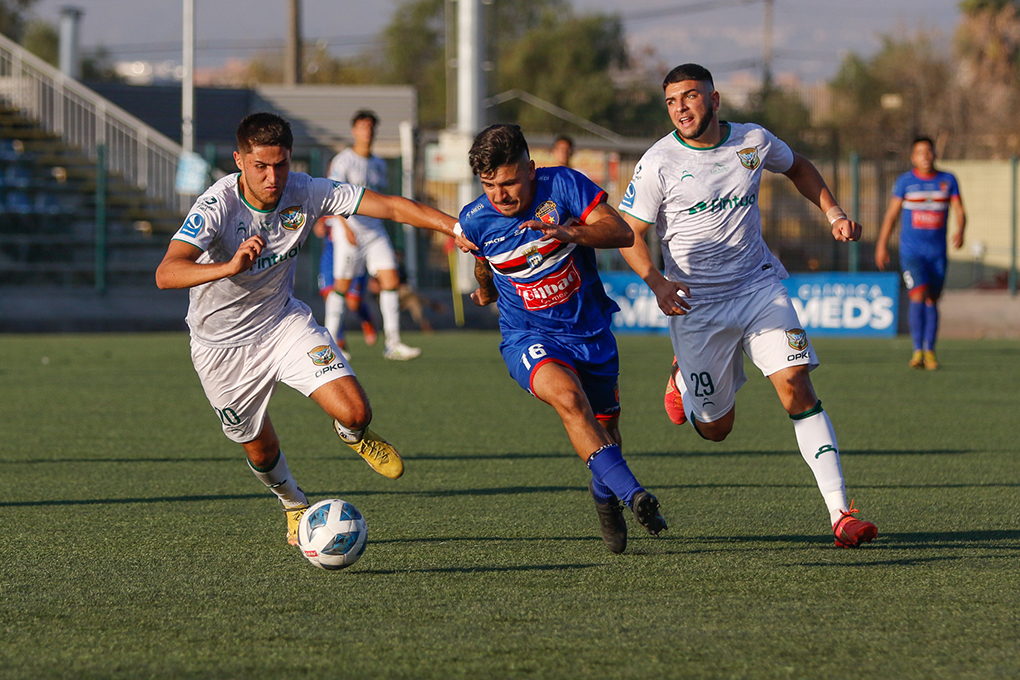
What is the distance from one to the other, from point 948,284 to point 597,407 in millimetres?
22892

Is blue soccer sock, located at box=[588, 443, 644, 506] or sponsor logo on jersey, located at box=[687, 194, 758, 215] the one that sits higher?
sponsor logo on jersey, located at box=[687, 194, 758, 215]

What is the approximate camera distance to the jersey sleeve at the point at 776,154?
20.5ft

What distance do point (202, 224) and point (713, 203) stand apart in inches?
93.8

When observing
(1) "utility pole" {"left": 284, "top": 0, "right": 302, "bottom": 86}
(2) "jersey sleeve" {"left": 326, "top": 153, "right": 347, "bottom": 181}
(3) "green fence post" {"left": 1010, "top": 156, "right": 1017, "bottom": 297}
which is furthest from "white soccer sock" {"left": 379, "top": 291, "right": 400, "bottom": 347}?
(1) "utility pole" {"left": 284, "top": 0, "right": 302, "bottom": 86}

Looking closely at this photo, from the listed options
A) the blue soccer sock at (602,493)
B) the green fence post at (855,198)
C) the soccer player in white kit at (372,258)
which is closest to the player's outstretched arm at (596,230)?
the blue soccer sock at (602,493)

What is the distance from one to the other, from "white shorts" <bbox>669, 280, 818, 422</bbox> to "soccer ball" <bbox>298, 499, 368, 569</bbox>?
197 cm

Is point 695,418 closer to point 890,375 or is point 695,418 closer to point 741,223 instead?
point 741,223

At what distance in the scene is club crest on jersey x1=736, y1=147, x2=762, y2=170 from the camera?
6172 millimetres

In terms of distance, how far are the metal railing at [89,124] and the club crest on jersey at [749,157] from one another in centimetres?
1924

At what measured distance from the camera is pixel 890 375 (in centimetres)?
1320

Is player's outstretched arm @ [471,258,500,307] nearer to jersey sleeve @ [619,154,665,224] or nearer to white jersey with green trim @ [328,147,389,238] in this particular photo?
jersey sleeve @ [619,154,665,224]

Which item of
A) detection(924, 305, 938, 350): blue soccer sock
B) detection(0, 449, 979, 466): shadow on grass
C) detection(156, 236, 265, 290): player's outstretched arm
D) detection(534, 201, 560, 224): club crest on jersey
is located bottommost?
detection(0, 449, 979, 466): shadow on grass

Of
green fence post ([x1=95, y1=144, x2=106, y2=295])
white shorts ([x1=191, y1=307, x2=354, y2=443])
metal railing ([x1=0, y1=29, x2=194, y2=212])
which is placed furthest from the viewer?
metal railing ([x1=0, y1=29, x2=194, y2=212])

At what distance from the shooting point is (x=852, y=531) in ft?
17.6
